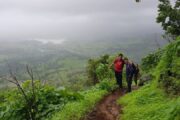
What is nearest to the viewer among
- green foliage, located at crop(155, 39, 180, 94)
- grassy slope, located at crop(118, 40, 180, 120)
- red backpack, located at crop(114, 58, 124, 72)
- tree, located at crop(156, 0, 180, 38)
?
grassy slope, located at crop(118, 40, 180, 120)

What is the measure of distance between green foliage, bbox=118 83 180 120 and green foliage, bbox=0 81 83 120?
350cm

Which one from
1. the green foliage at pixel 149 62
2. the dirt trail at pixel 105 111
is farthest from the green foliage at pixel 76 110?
the green foliage at pixel 149 62

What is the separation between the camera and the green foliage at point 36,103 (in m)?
16.5

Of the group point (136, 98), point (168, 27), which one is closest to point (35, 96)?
point (136, 98)

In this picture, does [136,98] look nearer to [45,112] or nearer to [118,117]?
[118,117]

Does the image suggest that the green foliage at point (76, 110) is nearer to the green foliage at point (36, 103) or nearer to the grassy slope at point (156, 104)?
the green foliage at point (36, 103)

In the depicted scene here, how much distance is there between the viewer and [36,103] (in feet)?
55.5

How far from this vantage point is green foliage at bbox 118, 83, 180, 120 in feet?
37.4

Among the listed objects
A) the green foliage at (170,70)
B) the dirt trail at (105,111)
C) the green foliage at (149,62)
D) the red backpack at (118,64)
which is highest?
the green foliage at (170,70)

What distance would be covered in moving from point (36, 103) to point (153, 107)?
→ 534cm

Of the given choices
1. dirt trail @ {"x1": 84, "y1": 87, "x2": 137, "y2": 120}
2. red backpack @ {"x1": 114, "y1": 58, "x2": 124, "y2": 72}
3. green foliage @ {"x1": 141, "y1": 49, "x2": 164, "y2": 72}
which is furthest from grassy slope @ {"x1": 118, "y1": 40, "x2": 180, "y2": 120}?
green foliage @ {"x1": 141, "y1": 49, "x2": 164, "y2": 72}

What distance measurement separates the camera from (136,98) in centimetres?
1866

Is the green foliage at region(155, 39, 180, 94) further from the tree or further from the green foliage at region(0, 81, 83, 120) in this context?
the tree

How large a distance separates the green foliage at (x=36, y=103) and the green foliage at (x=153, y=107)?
350cm
